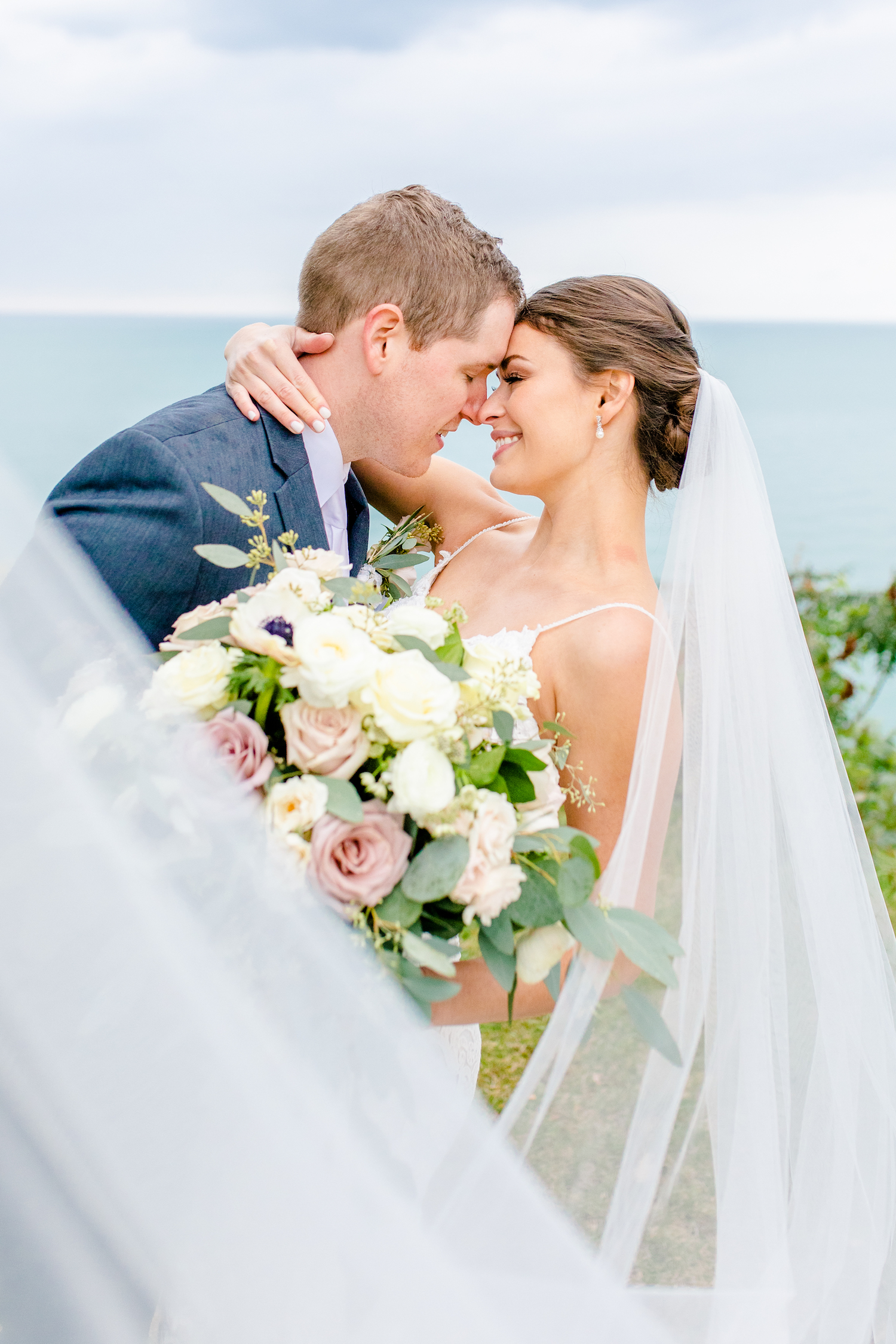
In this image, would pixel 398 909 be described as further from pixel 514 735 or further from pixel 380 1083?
pixel 514 735

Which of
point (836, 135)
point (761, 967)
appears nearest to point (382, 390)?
point (761, 967)

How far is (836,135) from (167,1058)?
8.73 meters

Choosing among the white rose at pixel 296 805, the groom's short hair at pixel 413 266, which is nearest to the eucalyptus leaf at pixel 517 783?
the white rose at pixel 296 805

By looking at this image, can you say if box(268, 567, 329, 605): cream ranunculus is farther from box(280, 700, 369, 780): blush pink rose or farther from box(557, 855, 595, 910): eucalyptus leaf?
box(557, 855, 595, 910): eucalyptus leaf

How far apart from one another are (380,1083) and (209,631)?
76 centimetres

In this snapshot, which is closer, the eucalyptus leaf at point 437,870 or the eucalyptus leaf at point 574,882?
the eucalyptus leaf at point 437,870

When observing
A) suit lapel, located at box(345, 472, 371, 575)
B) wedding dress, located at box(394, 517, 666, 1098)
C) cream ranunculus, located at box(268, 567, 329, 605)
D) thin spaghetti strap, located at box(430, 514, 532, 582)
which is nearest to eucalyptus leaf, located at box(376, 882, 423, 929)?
cream ranunculus, located at box(268, 567, 329, 605)

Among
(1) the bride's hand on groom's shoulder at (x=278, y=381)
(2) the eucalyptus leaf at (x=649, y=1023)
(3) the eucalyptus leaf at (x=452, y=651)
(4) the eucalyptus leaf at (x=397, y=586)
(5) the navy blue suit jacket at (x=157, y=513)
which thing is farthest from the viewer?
(4) the eucalyptus leaf at (x=397, y=586)

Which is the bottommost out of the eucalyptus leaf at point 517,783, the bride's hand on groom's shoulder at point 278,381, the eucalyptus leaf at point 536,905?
the eucalyptus leaf at point 536,905

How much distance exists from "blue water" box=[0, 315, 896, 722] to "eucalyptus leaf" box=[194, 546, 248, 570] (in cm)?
28

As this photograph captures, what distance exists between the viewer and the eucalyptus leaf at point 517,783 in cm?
153

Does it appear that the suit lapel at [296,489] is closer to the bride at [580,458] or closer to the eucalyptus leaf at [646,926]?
the bride at [580,458]

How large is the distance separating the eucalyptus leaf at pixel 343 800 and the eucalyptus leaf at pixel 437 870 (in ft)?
0.41

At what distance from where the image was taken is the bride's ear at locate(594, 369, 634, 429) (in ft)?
8.31
